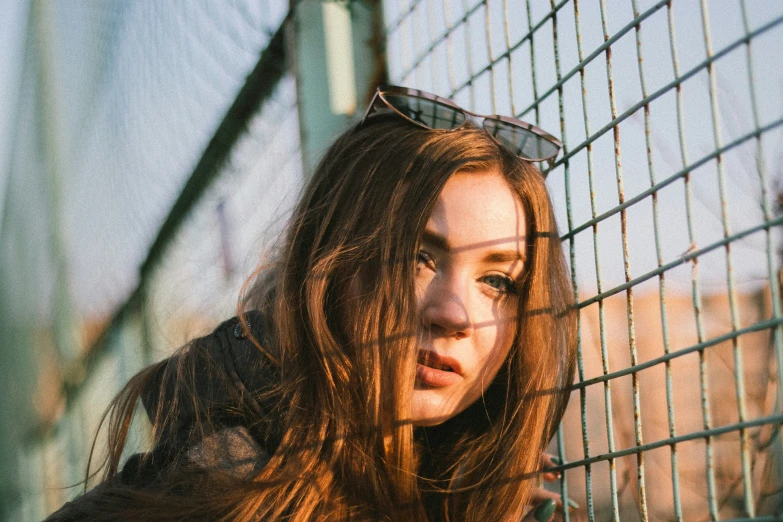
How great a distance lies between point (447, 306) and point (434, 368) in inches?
4.4

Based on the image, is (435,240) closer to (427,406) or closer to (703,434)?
(427,406)

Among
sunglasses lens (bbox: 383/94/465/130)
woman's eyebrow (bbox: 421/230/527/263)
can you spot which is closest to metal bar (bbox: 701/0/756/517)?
woman's eyebrow (bbox: 421/230/527/263)

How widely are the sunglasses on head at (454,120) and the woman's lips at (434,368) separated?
410mm

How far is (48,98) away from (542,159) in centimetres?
191

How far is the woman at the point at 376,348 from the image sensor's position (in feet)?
4.38

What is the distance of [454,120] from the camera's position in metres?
1.53

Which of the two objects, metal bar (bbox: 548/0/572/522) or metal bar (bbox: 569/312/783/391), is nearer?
metal bar (bbox: 569/312/783/391)

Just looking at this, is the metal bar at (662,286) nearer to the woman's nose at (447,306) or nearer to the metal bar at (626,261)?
the metal bar at (626,261)

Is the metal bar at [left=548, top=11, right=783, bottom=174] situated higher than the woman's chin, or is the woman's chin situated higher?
the metal bar at [left=548, top=11, right=783, bottom=174]

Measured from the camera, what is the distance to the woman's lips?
140cm

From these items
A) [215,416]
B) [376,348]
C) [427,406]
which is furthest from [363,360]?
[215,416]

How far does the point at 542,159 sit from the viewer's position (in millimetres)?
1514

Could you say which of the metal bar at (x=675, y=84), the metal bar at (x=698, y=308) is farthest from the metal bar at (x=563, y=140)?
the metal bar at (x=698, y=308)

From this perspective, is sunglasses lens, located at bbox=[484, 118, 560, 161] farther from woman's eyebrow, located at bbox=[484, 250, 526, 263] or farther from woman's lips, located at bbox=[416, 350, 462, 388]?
woman's lips, located at bbox=[416, 350, 462, 388]
